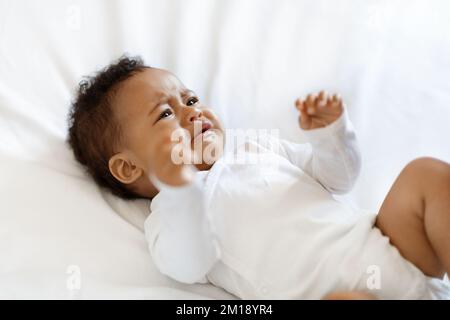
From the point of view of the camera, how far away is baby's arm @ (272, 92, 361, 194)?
931mm

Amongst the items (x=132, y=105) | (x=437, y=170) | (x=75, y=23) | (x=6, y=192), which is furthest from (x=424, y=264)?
(x=75, y=23)

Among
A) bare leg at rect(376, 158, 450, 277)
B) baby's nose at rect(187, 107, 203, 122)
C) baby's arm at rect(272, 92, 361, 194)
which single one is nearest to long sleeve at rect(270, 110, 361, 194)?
baby's arm at rect(272, 92, 361, 194)

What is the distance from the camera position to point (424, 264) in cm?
91

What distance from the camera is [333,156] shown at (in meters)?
1.00

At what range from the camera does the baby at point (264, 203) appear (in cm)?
88

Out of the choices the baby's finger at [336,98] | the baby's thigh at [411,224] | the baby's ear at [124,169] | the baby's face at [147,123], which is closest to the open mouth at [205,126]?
the baby's face at [147,123]

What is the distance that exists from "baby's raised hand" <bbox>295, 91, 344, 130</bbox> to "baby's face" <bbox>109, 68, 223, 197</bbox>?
0.20 meters

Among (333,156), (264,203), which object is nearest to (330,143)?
(333,156)

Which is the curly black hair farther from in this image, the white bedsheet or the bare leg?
the bare leg

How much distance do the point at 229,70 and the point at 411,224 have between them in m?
0.60

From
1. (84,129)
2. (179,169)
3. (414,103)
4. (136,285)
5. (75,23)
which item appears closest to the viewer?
(179,169)

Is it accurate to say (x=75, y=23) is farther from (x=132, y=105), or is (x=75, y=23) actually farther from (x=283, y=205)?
(x=283, y=205)

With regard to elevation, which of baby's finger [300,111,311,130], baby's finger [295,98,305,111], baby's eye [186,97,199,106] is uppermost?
baby's finger [295,98,305,111]
